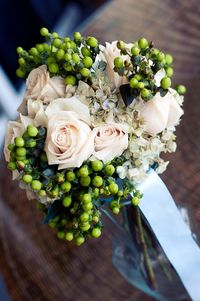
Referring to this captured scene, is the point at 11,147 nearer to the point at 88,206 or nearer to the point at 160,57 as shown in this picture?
the point at 88,206

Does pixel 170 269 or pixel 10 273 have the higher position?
pixel 10 273

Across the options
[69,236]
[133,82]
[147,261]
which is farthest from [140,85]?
[147,261]

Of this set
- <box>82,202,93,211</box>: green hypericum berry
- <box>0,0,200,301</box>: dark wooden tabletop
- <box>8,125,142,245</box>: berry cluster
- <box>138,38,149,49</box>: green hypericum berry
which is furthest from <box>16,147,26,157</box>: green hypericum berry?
<box>0,0,200,301</box>: dark wooden tabletop

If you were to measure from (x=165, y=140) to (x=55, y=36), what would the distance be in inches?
8.7

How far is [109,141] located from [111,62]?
114 millimetres

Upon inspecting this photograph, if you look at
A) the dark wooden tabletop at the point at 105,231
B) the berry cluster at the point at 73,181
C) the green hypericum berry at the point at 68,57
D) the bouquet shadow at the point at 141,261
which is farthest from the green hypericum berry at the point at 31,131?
the dark wooden tabletop at the point at 105,231

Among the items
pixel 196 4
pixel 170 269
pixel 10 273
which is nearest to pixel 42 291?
pixel 10 273

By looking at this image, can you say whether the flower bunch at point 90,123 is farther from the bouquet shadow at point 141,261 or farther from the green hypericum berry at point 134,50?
the bouquet shadow at point 141,261

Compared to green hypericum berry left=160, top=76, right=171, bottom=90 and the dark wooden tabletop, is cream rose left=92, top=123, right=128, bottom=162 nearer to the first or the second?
Answer: green hypericum berry left=160, top=76, right=171, bottom=90

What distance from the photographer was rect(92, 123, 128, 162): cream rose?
0.62 meters

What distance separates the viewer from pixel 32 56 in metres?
0.69

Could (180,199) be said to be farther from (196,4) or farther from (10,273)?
(196,4)

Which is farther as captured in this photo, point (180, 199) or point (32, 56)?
point (180, 199)

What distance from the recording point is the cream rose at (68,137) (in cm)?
60
